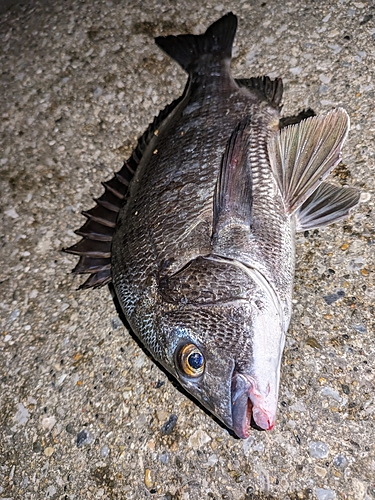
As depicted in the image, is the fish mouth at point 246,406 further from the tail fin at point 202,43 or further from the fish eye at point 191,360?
the tail fin at point 202,43

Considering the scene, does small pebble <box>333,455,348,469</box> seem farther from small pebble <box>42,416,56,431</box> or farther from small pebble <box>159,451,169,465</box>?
small pebble <box>42,416,56,431</box>

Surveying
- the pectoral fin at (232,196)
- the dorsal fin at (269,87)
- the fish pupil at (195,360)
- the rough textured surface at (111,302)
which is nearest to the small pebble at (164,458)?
the rough textured surface at (111,302)

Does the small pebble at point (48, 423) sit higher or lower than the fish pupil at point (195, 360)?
lower

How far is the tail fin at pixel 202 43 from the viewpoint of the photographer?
3246 mm

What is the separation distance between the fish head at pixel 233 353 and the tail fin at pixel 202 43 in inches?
70.2

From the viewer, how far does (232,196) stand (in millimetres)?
2346

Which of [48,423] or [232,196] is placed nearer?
[232,196]

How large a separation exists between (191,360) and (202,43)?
2.26 metres

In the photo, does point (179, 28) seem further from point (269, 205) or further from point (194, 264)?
point (194, 264)

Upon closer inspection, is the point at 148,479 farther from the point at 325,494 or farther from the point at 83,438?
the point at 325,494

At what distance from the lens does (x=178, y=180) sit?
250 cm

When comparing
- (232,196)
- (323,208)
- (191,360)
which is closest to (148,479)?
(191,360)

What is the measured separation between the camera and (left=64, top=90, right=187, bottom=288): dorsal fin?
2.74 meters

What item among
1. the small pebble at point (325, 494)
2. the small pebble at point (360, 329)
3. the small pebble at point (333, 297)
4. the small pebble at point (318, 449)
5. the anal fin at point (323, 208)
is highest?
the anal fin at point (323, 208)
